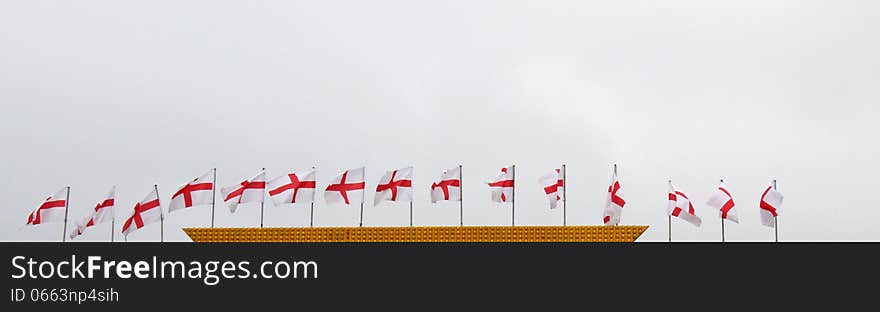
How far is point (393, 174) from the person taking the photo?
34719mm

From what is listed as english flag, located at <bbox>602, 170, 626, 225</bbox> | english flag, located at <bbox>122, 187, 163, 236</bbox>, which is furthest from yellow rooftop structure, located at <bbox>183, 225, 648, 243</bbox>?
english flag, located at <bbox>122, 187, 163, 236</bbox>

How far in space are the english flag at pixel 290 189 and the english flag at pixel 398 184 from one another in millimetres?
2408

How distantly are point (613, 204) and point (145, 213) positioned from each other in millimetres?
16075

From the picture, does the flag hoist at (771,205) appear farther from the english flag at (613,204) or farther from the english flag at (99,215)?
the english flag at (99,215)

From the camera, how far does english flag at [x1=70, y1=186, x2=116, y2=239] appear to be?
3406 cm

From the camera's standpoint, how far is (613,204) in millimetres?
33594

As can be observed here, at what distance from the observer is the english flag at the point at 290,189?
34.6 m

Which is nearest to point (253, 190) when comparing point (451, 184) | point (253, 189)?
point (253, 189)

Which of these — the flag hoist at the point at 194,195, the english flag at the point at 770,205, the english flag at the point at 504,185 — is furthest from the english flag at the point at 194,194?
the english flag at the point at 770,205
